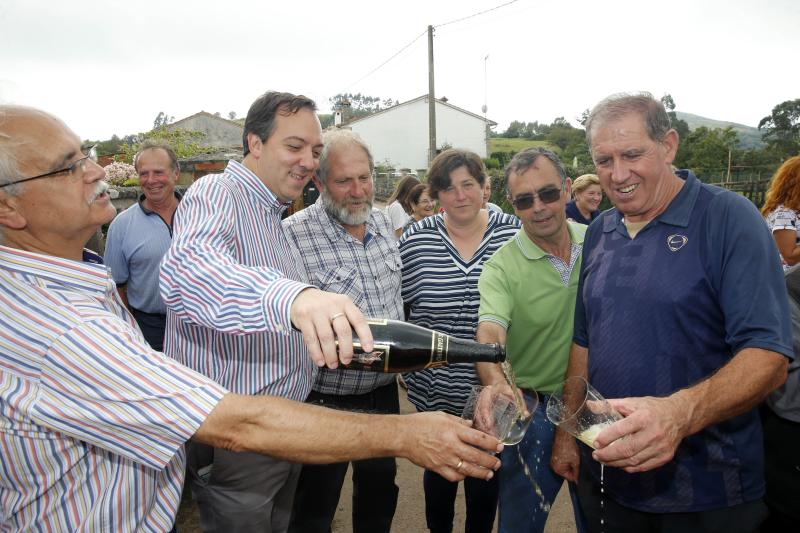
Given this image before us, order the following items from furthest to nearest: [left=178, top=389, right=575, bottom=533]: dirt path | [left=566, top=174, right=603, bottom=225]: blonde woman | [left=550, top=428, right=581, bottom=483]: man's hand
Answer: [left=566, top=174, right=603, bottom=225]: blonde woman → [left=178, top=389, right=575, bottom=533]: dirt path → [left=550, top=428, right=581, bottom=483]: man's hand

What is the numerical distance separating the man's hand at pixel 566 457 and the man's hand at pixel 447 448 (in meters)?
1.19

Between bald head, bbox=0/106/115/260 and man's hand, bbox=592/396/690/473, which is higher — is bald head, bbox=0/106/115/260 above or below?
above

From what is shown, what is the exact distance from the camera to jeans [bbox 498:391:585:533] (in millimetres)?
2783

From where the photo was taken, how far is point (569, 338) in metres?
2.83

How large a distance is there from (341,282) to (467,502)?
5.67 feet

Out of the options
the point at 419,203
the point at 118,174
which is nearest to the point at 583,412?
the point at 419,203

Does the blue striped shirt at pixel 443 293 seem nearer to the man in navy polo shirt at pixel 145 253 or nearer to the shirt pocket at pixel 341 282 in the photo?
the shirt pocket at pixel 341 282

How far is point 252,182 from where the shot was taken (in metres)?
2.45

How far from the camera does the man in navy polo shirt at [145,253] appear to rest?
4.52 m

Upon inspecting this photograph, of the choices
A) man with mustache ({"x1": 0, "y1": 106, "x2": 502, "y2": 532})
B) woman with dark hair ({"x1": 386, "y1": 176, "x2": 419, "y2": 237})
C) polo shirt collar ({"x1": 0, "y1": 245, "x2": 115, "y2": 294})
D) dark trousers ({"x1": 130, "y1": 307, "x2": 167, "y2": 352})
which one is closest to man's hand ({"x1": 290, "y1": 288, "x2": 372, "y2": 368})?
man with mustache ({"x1": 0, "y1": 106, "x2": 502, "y2": 532})

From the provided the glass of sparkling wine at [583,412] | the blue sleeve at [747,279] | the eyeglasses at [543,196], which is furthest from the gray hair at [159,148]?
the blue sleeve at [747,279]

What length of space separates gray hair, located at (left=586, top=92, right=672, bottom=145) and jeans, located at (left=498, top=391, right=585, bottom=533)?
5.04 ft

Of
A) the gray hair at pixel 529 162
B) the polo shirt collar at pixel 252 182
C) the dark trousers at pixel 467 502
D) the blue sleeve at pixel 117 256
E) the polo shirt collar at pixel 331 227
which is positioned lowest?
the dark trousers at pixel 467 502

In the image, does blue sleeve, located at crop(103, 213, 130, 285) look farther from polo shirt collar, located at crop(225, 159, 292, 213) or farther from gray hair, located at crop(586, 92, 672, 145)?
gray hair, located at crop(586, 92, 672, 145)
